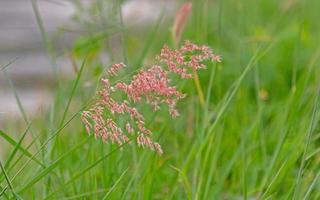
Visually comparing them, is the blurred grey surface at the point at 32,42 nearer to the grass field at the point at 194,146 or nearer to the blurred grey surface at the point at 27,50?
the blurred grey surface at the point at 27,50

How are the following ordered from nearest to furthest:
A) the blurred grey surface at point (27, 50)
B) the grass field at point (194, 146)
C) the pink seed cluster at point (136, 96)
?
the pink seed cluster at point (136, 96) < the grass field at point (194, 146) < the blurred grey surface at point (27, 50)

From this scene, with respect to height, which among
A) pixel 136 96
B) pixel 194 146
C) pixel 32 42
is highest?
pixel 136 96

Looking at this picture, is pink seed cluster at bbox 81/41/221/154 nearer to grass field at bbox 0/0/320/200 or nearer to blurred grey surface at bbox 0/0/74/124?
grass field at bbox 0/0/320/200

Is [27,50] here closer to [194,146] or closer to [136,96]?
[194,146]

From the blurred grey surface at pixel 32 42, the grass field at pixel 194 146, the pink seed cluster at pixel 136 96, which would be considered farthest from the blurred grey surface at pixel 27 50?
the pink seed cluster at pixel 136 96

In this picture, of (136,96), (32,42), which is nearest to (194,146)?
(136,96)

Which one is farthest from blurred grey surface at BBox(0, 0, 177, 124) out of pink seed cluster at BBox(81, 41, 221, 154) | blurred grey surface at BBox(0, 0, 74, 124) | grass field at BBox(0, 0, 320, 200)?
pink seed cluster at BBox(81, 41, 221, 154)

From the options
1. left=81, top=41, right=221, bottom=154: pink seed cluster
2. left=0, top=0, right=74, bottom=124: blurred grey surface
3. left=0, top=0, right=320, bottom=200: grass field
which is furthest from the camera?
left=0, top=0, right=74, bottom=124: blurred grey surface

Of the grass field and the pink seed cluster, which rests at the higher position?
the pink seed cluster
